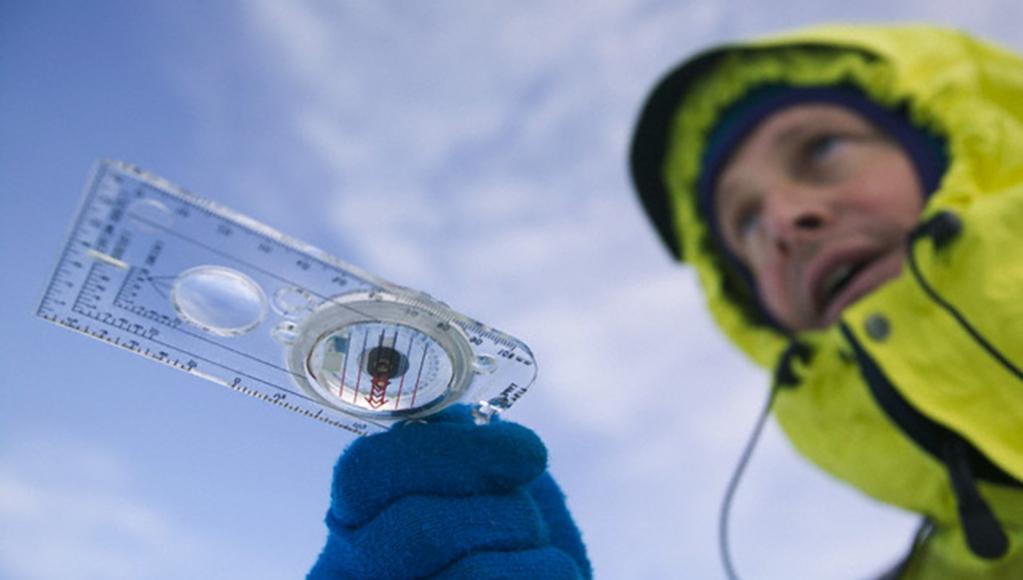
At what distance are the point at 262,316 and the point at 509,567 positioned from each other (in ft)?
1.96

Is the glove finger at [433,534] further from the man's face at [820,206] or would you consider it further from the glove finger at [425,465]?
the man's face at [820,206]

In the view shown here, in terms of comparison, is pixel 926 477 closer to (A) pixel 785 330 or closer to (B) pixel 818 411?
(B) pixel 818 411

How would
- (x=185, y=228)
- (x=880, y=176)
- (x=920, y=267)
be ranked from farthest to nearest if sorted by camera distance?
1. (x=880, y=176)
2. (x=920, y=267)
3. (x=185, y=228)

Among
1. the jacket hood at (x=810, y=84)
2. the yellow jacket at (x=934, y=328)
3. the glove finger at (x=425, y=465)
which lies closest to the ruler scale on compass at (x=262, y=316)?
the glove finger at (x=425, y=465)

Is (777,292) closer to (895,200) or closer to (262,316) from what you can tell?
(895,200)

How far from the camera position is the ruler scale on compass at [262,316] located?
1.05 m

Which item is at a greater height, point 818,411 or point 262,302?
point 262,302

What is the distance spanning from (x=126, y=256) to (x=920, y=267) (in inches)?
63.9

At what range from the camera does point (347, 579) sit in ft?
3.69

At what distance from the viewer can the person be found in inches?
45.3

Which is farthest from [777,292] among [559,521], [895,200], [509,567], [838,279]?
[509,567]

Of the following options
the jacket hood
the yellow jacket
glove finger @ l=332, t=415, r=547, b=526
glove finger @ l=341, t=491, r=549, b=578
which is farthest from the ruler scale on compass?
the jacket hood

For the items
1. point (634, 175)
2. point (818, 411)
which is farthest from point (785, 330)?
point (634, 175)

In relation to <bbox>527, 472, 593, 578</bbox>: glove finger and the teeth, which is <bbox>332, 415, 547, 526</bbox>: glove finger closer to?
<bbox>527, 472, 593, 578</bbox>: glove finger
